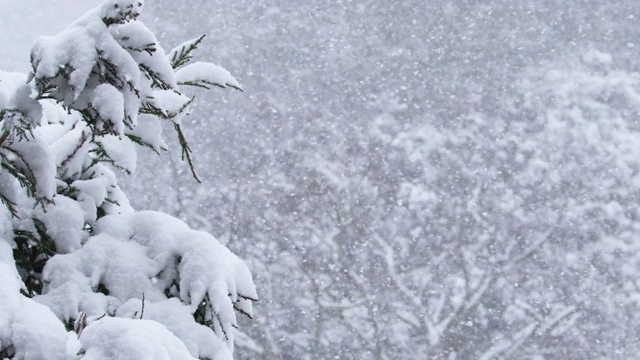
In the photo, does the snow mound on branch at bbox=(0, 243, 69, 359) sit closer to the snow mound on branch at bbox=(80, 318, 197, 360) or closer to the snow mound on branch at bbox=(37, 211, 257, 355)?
the snow mound on branch at bbox=(80, 318, 197, 360)

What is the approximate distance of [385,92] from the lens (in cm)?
1238

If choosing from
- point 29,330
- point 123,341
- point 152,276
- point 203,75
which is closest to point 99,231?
point 152,276

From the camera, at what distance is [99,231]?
8.68ft

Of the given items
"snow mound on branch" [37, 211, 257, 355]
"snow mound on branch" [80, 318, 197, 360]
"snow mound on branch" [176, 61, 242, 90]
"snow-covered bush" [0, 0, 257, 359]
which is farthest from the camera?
"snow mound on branch" [176, 61, 242, 90]

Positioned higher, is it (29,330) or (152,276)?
(29,330)

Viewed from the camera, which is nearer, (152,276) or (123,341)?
(123,341)

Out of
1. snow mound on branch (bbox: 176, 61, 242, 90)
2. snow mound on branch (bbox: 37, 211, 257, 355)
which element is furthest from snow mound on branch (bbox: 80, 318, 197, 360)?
snow mound on branch (bbox: 176, 61, 242, 90)

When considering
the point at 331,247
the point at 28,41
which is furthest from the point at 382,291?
the point at 28,41

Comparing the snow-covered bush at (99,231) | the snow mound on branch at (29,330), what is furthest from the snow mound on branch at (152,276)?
the snow mound on branch at (29,330)

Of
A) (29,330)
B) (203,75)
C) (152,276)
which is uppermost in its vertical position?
(203,75)

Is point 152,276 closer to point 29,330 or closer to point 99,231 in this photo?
point 99,231

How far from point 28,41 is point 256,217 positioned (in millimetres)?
7447

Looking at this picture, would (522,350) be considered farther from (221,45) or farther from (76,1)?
(76,1)

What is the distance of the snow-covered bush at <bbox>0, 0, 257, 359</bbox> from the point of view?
179 cm
